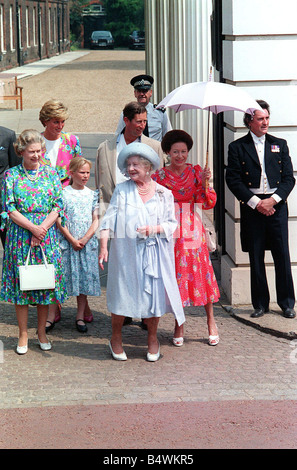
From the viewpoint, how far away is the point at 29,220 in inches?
241

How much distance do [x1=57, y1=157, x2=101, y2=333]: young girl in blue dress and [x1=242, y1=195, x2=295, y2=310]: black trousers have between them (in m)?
1.32

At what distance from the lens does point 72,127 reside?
20516mm

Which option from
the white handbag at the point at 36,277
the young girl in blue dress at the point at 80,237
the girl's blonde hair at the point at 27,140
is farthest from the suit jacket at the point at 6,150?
the white handbag at the point at 36,277

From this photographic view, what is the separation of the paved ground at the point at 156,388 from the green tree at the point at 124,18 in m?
76.4

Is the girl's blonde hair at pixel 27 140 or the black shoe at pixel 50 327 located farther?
the black shoe at pixel 50 327

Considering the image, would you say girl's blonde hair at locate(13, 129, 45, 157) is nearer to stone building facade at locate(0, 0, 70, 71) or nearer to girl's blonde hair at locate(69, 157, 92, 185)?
girl's blonde hair at locate(69, 157, 92, 185)

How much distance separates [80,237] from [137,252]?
96 centimetres

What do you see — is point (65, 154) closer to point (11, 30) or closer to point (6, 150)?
point (6, 150)

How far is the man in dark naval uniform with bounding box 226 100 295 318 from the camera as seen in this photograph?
6738 millimetres

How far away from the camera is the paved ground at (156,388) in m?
4.63

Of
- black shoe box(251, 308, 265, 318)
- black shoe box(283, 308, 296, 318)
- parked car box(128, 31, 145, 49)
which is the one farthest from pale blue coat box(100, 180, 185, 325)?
parked car box(128, 31, 145, 49)

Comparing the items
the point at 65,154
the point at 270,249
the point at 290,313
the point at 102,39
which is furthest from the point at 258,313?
the point at 102,39

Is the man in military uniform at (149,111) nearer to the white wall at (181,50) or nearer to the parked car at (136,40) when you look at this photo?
the white wall at (181,50)

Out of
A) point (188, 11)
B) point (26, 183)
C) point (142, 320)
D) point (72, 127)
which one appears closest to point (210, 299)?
point (142, 320)
